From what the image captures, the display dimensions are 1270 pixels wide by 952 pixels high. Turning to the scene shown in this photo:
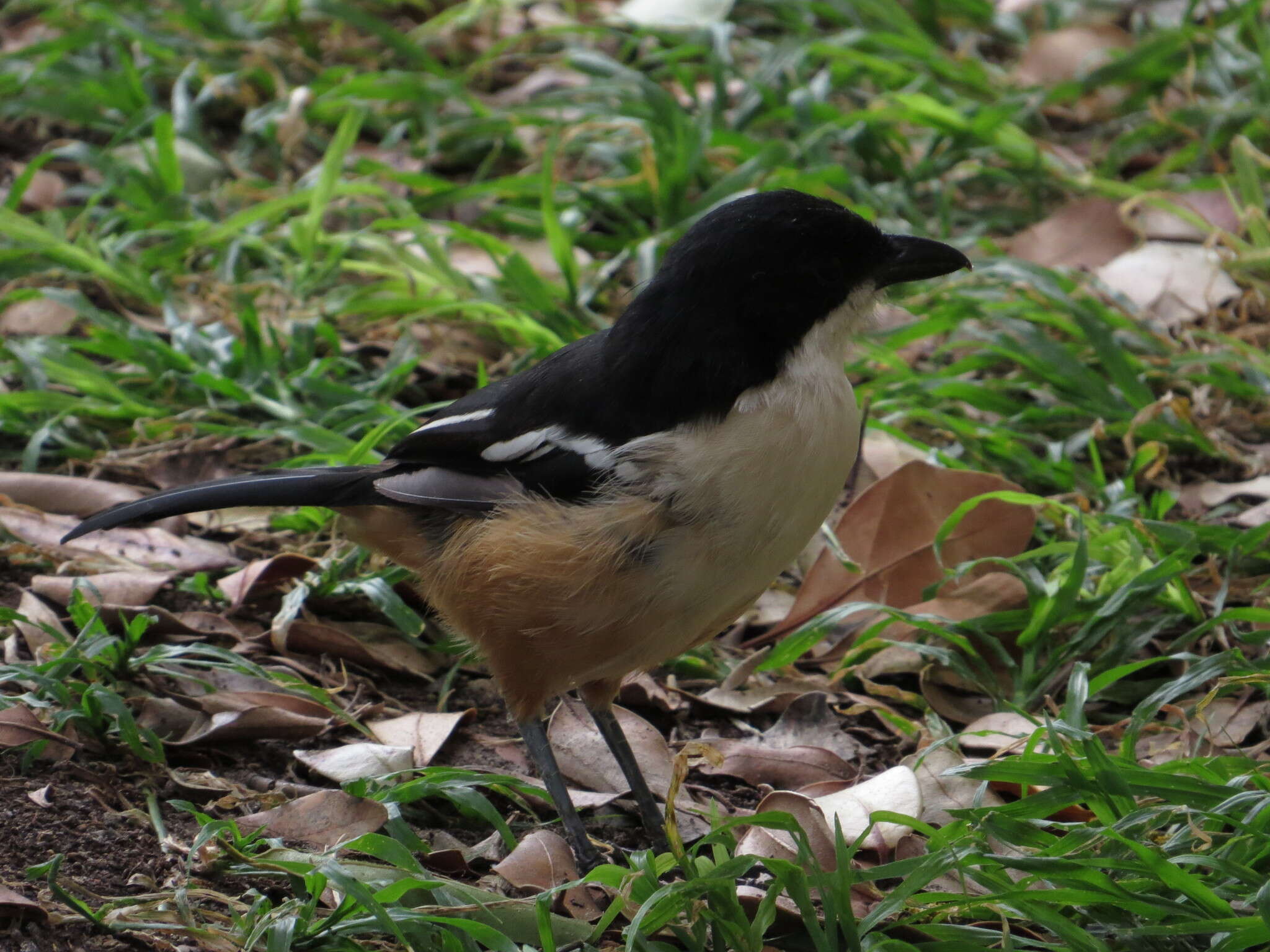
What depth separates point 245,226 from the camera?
5.34 m

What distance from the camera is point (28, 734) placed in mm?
3117

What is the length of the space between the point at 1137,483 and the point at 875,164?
2110 millimetres

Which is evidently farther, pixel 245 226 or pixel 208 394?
pixel 245 226

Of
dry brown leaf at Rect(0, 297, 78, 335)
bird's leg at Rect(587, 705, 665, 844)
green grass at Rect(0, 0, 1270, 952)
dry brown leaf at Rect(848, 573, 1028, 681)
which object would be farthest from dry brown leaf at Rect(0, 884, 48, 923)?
dry brown leaf at Rect(0, 297, 78, 335)

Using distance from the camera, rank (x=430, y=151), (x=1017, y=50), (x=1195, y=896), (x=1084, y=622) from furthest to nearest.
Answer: (x=1017, y=50), (x=430, y=151), (x=1084, y=622), (x=1195, y=896)

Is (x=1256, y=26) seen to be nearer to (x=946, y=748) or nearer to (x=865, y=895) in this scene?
(x=946, y=748)

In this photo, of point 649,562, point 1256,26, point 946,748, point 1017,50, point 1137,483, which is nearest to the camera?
point 649,562

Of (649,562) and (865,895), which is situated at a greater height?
(649,562)

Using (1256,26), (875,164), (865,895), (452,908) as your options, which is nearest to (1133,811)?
(865,895)

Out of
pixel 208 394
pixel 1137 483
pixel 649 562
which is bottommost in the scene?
pixel 1137 483

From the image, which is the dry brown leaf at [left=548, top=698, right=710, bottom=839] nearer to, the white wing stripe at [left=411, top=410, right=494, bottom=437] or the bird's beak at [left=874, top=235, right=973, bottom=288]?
the white wing stripe at [left=411, top=410, right=494, bottom=437]

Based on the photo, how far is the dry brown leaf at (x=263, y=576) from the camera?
3.87 meters

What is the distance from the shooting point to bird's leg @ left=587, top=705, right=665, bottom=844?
3.38 metres

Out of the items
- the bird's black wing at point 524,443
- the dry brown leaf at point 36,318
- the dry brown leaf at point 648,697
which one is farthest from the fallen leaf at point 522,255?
the dry brown leaf at point 648,697
